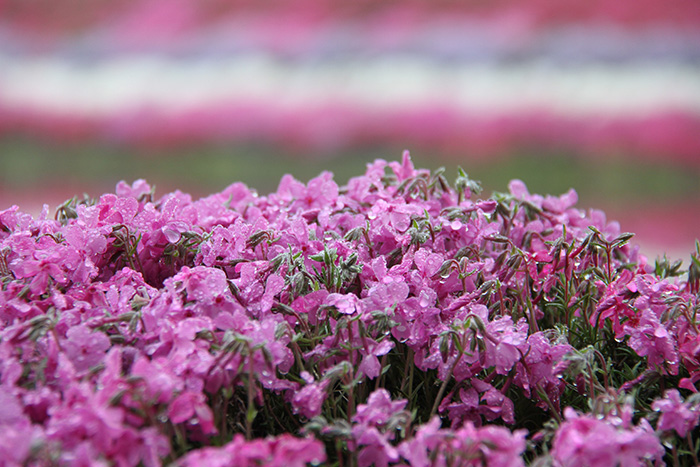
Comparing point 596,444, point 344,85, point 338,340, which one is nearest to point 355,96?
point 344,85

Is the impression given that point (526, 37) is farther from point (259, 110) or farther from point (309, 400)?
point (309, 400)

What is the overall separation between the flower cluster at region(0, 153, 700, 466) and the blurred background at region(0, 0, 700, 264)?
7.43 feet

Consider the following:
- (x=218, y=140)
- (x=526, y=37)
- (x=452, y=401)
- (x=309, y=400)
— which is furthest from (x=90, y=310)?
(x=526, y=37)

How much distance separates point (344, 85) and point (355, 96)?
0.09 m

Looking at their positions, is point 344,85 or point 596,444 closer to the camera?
point 596,444

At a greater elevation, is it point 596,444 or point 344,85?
point 344,85

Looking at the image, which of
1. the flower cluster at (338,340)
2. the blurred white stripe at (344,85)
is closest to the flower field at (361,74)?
the blurred white stripe at (344,85)

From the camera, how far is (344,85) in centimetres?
344

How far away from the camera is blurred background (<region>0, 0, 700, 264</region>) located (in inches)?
126

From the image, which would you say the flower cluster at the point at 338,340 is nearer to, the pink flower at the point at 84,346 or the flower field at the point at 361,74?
the pink flower at the point at 84,346

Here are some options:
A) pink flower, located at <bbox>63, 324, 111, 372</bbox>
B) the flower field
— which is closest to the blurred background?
the flower field

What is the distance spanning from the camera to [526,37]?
3.38 m

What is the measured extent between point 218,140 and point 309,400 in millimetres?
2955

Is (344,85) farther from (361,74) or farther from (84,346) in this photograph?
(84,346)
